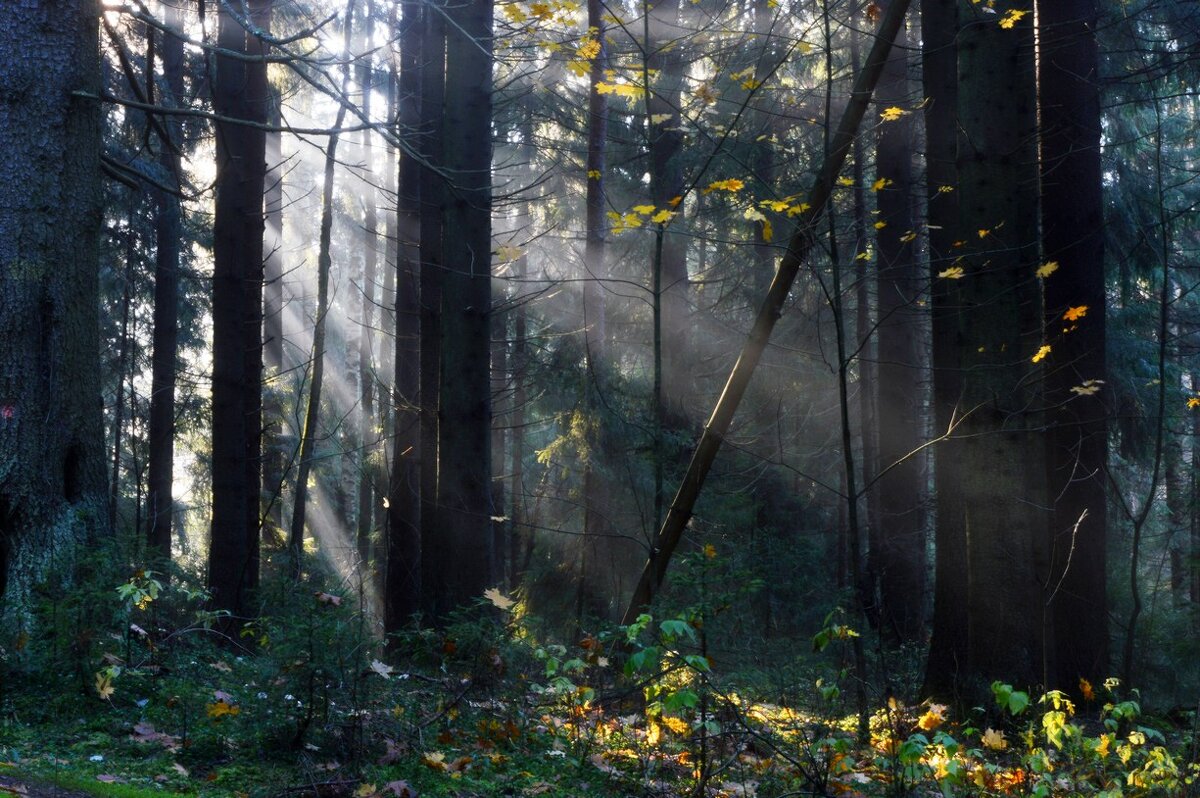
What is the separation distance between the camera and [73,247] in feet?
19.4

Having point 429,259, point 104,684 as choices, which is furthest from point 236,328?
point 104,684

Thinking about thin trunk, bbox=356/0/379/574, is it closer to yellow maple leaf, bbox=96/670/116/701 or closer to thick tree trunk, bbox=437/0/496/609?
thick tree trunk, bbox=437/0/496/609

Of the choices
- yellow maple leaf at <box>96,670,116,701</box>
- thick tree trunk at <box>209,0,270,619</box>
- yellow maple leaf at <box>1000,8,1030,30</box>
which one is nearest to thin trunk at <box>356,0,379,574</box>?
thick tree trunk at <box>209,0,270,619</box>

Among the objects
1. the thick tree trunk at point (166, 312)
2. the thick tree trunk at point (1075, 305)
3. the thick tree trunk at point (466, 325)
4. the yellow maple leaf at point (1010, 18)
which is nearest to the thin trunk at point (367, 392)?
the thick tree trunk at point (166, 312)

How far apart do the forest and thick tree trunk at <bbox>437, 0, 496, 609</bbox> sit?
4cm

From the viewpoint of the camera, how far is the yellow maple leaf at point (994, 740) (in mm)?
6113

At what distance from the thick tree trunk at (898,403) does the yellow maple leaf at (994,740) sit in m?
6.62

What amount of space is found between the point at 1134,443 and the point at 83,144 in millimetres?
14793

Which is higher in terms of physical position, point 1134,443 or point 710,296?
point 710,296

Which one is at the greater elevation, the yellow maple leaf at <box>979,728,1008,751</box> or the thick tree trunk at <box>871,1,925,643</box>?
the thick tree trunk at <box>871,1,925,643</box>

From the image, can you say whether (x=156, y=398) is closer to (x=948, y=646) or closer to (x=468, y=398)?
(x=468, y=398)

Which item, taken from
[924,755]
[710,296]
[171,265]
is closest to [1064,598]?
[924,755]

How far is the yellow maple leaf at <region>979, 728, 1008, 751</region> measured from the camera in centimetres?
611

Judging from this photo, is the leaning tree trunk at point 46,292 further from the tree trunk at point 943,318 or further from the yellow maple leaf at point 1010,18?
the tree trunk at point 943,318
